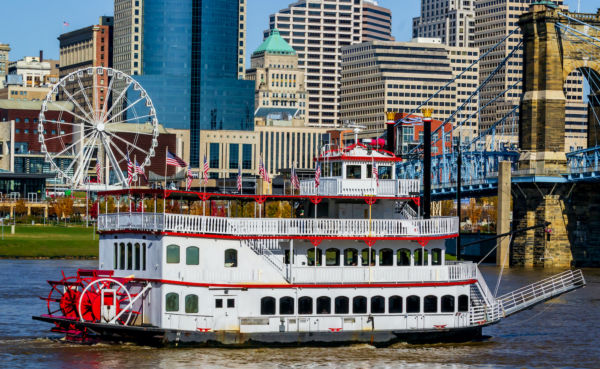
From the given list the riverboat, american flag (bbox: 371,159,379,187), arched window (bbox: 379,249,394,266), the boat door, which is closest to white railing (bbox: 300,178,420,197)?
the riverboat

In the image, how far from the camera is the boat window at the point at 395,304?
145 ft

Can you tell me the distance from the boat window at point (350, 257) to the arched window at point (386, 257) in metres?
0.95

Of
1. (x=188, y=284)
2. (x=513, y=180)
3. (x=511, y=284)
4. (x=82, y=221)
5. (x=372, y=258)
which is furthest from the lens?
(x=82, y=221)

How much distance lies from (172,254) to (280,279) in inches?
157

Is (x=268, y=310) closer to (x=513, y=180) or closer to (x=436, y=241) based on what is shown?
(x=436, y=241)

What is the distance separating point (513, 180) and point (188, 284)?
6756cm

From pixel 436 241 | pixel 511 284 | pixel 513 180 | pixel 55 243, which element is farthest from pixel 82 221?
pixel 436 241

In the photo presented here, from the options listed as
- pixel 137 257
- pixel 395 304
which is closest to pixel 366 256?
pixel 395 304

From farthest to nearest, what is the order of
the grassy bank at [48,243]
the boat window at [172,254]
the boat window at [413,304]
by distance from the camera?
the grassy bank at [48,243]
the boat window at [413,304]
the boat window at [172,254]

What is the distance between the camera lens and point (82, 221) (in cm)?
15075

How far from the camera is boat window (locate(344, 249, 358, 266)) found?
4466cm

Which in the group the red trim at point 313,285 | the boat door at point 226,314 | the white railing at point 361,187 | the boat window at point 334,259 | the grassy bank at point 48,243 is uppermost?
the white railing at point 361,187

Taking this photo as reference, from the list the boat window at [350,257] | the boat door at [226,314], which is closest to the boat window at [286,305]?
the boat door at [226,314]

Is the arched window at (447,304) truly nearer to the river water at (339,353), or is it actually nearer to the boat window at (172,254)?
the river water at (339,353)
